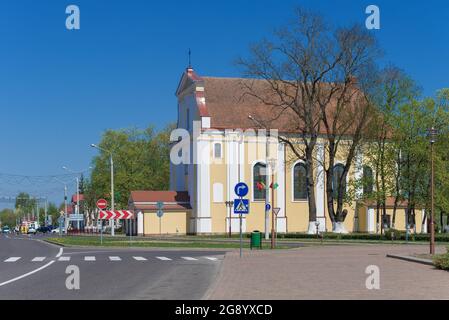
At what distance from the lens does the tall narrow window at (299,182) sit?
79438 mm

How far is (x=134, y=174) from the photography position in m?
103

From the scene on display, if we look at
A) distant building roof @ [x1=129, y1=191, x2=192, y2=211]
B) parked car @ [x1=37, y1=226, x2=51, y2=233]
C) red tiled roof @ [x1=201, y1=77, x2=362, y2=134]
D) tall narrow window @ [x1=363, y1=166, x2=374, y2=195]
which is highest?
red tiled roof @ [x1=201, y1=77, x2=362, y2=134]

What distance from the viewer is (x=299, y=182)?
79812 mm

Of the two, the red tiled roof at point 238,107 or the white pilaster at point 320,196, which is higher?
the red tiled roof at point 238,107

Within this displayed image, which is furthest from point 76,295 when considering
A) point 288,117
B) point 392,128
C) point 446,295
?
point 288,117

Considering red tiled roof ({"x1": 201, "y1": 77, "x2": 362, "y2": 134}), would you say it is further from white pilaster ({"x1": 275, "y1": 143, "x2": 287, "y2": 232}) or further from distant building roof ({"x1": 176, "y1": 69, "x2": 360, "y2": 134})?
white pilaster ({"x1": 275, "y1": 143, "x2": 287, "y2": 232})

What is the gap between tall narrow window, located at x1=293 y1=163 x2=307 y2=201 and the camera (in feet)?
261

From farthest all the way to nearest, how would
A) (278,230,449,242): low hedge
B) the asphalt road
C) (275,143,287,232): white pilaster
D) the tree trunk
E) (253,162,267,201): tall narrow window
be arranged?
(275,143,287,232): white pilaster, (253,162,267,201): tall narrow window, the tree trunk, (278,230,449,242): low hedge, the asphalt road

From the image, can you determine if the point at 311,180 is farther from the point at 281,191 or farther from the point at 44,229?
the point at 44,229

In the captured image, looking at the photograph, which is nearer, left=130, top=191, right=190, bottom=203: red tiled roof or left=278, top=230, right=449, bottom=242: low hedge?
left=278, top=230, right=449, bottom=242: low hedge

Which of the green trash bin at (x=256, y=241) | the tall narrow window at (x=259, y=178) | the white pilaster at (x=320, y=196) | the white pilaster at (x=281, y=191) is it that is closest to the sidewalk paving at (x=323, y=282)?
the green trash bin at (x=256, y=241)

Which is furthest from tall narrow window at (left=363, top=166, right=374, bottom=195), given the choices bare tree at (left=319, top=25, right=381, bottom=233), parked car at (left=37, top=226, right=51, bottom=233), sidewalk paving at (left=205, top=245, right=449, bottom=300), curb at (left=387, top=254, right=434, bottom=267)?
parked car at (left=37, top=226, right=51, bottom=233)

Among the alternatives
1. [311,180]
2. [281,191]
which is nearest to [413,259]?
[311,180]

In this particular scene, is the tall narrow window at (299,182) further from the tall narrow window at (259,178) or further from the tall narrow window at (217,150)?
the tall narrow window at (217,150)
